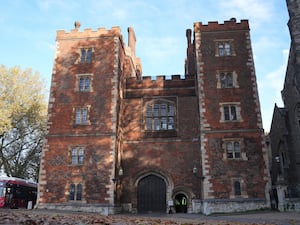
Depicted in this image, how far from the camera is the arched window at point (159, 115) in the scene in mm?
24516

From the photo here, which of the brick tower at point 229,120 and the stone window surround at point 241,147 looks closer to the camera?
the brick tower at point 229,120

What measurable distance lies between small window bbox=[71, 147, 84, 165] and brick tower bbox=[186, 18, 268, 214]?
8831 millimetres

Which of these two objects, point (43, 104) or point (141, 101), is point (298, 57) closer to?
point (141, 101)

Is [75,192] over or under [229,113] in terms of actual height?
under

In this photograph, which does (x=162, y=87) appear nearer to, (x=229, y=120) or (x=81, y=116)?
(x=229, y=120)

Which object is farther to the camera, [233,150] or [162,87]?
[162,87]

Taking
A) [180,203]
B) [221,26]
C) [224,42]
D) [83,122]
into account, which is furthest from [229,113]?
[83,122]

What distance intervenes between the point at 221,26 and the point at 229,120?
815cm

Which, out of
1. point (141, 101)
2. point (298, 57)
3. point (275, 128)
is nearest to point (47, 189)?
point (141, 101)

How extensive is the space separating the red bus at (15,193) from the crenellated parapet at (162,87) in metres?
12.0

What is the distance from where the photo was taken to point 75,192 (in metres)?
21.6

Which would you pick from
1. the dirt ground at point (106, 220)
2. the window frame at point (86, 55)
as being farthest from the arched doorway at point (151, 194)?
the window frame at point (86, 55)

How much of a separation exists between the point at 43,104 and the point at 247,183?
21.8 m

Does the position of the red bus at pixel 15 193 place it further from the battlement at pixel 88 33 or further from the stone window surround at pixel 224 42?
the stone window surround at pixel 224 42
